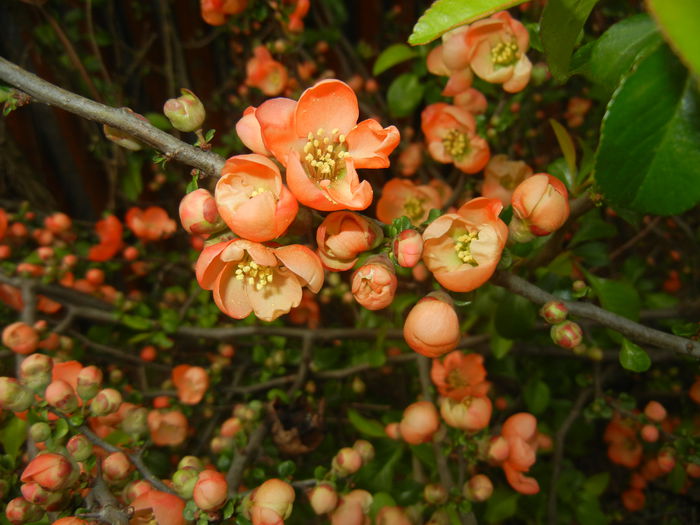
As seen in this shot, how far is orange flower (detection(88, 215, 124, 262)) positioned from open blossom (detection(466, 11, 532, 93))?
3.57 feet

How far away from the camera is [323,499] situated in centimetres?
76

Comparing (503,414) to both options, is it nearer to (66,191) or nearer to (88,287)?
(88,287)

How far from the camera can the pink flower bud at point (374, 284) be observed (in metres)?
0.55

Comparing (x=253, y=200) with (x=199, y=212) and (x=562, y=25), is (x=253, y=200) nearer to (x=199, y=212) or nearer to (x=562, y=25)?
(x=199, y=212)

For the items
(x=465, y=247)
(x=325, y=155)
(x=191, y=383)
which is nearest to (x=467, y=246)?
(x=465, y=247)

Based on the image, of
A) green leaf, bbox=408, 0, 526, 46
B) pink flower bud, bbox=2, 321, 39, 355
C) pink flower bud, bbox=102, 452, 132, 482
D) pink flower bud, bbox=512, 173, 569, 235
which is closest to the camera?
green leaf, bbox=408, 0, 526, 46

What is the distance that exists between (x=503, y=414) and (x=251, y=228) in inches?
43.2

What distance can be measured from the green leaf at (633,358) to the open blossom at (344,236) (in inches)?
15.0

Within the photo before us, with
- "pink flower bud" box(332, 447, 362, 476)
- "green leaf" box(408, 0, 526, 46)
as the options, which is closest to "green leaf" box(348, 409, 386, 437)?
"pink flower bud" box(332, 447, 362, 476)

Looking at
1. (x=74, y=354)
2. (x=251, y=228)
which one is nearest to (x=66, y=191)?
(x=74, y=354)

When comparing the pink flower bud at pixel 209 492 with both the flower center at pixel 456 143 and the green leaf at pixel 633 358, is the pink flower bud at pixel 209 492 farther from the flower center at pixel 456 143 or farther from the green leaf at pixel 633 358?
the flower center at pixel 456 143

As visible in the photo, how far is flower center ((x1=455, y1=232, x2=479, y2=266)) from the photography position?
0.64 metres

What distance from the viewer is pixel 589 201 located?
741mm

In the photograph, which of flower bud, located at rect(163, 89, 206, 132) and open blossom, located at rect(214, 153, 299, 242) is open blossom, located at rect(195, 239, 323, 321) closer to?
open blossom, located at rect(214, 153, 299, 242)
